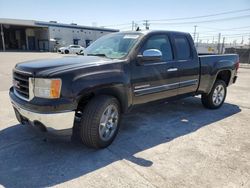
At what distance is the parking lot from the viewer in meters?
2.96

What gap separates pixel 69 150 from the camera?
3.69m

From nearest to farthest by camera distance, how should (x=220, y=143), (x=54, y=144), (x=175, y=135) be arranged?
(x=54, y=144) < (x=220, y=143) < (x=175, y=135)

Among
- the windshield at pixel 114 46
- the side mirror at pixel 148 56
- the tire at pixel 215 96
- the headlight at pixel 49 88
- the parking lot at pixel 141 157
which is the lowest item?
the parking lot at pixel 141 157

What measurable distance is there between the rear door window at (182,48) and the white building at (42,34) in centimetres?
4298

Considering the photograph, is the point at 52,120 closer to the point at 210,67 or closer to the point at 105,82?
the point at 105,82

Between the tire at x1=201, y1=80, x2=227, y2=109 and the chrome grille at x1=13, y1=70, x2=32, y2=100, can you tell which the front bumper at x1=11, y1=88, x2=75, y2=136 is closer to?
the chrome grille at x1=13, y1=70, x2=32, y2=100

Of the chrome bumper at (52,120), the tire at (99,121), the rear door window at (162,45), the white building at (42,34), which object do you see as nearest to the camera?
the chrome bumper at (52,120)

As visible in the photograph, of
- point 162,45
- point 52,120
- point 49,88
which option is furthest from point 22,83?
point 162,45

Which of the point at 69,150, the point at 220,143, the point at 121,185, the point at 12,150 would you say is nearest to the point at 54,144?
the point at 69,150

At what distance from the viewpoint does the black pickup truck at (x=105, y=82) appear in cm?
313

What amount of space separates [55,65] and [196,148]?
8.42 feet

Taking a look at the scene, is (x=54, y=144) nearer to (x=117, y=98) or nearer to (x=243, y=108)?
(x=117, y=98)

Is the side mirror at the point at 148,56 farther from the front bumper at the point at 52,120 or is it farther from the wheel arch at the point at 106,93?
the front bumper at the point at 52,120

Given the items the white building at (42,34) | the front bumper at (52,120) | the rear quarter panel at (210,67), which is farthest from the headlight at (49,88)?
the white building at (42,34)
